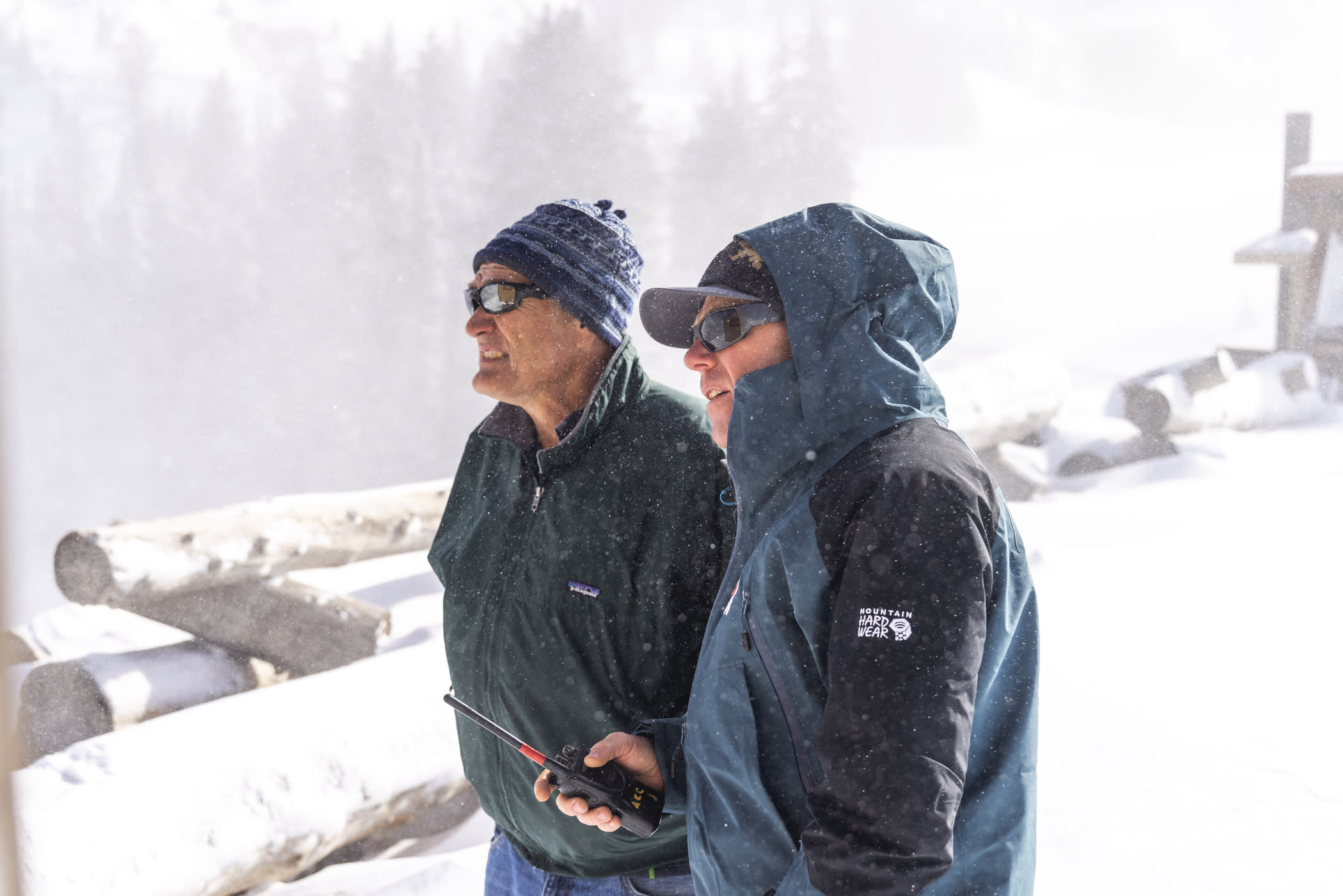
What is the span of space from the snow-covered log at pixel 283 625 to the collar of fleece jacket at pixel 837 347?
434 centimetres

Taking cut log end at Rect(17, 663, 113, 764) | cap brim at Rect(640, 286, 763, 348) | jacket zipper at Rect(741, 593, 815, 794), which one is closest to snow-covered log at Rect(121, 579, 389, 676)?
cut log end at Rect(17, 663, 113, 764)

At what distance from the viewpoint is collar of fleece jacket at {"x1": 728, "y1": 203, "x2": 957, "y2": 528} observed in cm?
140

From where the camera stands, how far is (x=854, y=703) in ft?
3.90

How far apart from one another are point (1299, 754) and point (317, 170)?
38.9m

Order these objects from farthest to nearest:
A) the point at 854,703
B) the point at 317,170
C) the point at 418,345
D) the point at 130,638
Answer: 1. the point at 317,170
2. the point at 418,345
3. the point at 130,638
4. the point at 854,703

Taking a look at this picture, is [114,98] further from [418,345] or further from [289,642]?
[289,642]

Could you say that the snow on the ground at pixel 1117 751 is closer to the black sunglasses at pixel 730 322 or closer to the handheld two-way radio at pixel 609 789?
the handheld two-way radio at pixel 609 789

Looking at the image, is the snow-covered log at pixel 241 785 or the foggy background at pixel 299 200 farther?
the foggy background at pixel 299 200

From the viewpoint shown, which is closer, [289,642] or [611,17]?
[289,642]

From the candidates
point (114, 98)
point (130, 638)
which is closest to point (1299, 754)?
point (130, 638)

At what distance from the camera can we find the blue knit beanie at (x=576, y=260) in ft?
7.73

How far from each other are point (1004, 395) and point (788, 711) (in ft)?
31.6

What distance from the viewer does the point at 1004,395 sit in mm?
10305

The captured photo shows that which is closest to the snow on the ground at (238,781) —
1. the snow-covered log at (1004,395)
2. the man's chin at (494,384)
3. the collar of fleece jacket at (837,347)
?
the man's chin at (494,384)
